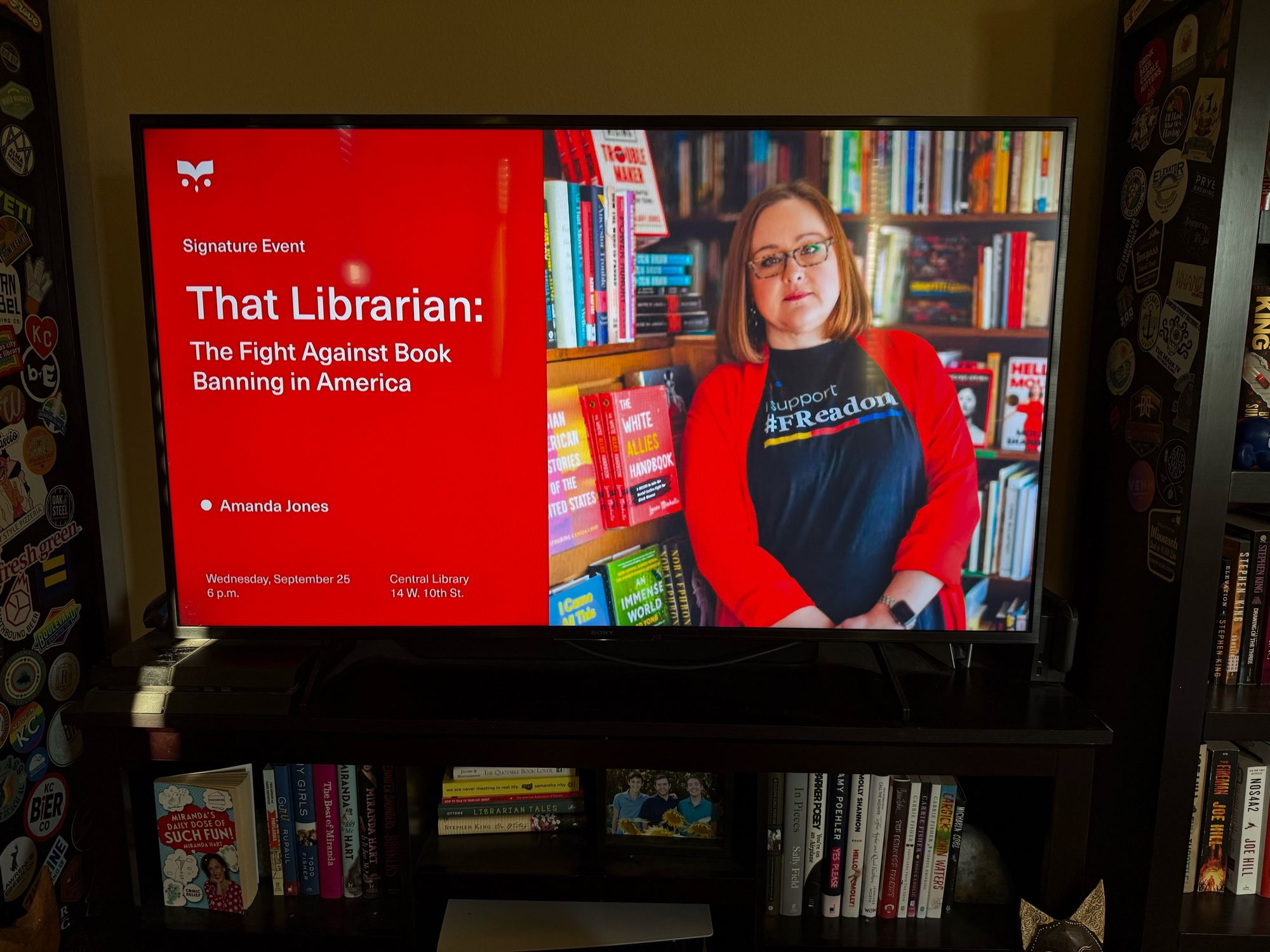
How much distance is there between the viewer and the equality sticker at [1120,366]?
5.29 ft

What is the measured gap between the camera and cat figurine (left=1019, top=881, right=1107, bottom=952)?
4.59ft

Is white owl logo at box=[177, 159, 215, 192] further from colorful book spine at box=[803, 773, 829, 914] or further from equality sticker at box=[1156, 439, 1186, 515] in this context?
equality sticker at box=[1156, 439, 1186, 515]

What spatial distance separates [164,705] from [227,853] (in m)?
0.31

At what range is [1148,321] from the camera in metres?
1.55

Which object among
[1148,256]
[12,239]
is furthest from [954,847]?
[12,239]

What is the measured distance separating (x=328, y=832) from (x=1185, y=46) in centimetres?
205

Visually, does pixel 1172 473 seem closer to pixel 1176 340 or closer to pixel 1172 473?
pixel 1172 473

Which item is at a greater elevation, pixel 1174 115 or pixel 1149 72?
pixel 1149 72

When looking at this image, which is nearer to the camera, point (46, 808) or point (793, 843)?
point (793, 843)

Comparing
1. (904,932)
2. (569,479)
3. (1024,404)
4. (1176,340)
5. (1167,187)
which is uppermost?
(1167,187)

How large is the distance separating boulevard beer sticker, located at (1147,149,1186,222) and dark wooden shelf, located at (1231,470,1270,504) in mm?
460

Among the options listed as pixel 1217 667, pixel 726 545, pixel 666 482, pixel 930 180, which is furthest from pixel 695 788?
pixel 930 180

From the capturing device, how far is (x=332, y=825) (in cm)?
154

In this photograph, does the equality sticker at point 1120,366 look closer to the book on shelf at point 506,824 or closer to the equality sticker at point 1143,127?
the equality sticker at point 1143,127
